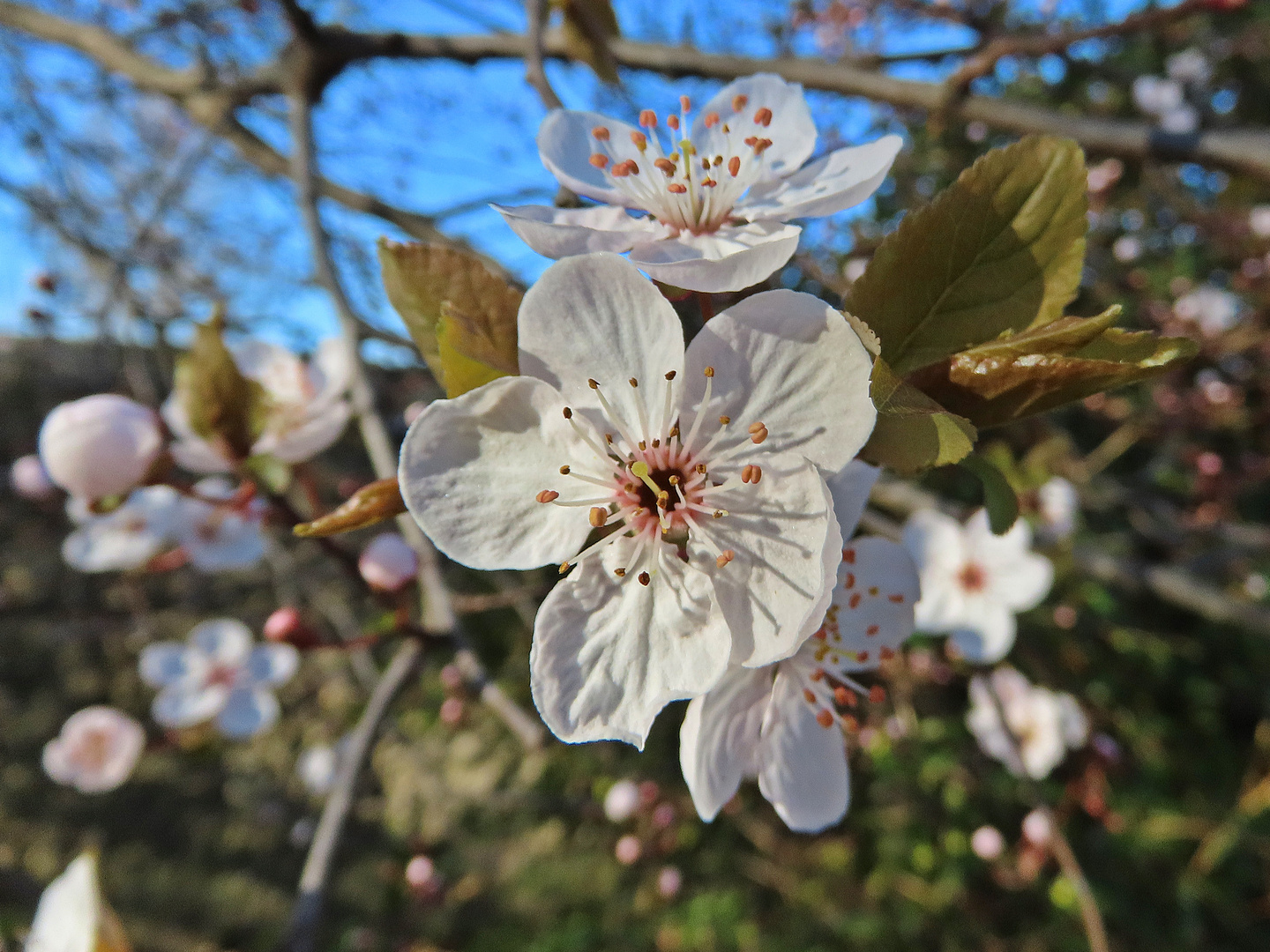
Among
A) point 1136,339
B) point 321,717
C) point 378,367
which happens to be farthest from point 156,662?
point 1136,339

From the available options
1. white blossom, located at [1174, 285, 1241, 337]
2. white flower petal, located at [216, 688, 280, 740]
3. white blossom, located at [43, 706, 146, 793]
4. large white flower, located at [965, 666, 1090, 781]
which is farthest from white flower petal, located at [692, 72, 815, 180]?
white blossom, located at [1174, 285, 1241, 337]

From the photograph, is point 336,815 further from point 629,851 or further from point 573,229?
point 629,851

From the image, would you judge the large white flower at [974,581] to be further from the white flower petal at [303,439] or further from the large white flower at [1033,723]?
the white flower petal at [303,439]

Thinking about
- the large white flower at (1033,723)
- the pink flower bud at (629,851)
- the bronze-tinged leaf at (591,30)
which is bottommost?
the pink flower bud at (629,851)

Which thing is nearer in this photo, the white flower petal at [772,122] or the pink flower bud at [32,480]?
the white flower petal at [772,122]

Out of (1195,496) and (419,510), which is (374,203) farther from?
(1195,496)

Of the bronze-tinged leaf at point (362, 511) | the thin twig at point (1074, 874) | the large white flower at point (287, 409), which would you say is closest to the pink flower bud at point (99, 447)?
the large white flower at point (287, 409)

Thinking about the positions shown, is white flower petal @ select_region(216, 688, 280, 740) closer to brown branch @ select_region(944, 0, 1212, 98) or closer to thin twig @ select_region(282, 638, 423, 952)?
thin twig @ select_region(282, 638, 423, 952)

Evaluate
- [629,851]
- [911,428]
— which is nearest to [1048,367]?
[911,428]

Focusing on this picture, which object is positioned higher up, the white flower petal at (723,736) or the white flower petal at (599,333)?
the white flower petal at (599,333)
